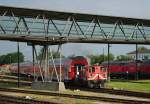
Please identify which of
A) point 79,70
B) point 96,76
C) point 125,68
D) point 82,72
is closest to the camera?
point 96,76

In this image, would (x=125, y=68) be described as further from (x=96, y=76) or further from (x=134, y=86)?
(x=96, y=76)

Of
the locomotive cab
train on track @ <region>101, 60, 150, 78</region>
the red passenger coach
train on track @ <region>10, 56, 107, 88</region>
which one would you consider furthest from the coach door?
the red passenger coach

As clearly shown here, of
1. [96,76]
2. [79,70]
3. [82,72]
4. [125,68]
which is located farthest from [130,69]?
[96,76]

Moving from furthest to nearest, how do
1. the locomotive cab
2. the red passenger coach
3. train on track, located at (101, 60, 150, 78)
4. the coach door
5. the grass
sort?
the red passenger coach
train on track, located at (101, 60, 150, 78)
the coach door
the locomotive cab
the grass

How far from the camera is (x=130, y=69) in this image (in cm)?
6712

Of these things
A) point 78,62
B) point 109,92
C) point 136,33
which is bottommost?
point 109,92

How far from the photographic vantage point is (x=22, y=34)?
121ft

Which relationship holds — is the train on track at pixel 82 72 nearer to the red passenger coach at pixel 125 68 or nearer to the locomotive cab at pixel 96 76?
the locomotive cab at pixel 96 76

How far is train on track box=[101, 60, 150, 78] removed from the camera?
6469cm

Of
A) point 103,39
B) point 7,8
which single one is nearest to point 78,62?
point 103,39

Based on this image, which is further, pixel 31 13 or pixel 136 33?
pixel 136 33

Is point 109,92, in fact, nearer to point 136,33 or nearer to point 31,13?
point 31,13

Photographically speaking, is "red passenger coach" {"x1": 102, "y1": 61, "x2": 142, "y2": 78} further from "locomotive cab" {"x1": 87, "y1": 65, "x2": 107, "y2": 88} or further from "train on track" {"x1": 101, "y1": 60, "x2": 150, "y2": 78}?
"locomotive cab" {"x1": 87, "y1": 65, "x2": 107, "y2": 88}

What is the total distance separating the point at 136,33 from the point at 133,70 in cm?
1955
